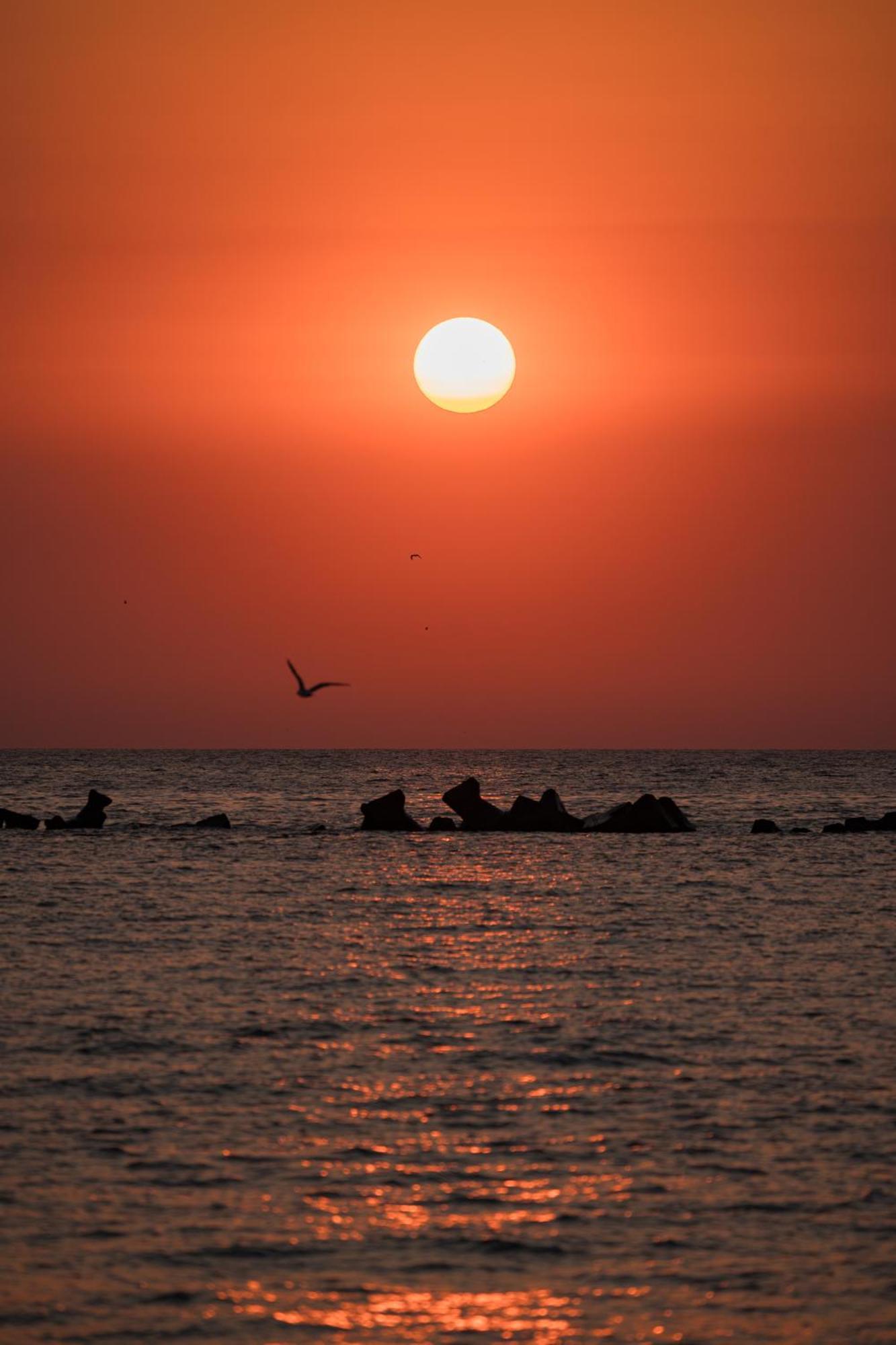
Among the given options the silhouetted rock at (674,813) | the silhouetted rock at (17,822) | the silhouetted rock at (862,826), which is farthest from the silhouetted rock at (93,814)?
the silhouetted rock at (862,826)

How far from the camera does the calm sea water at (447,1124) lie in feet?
41.9

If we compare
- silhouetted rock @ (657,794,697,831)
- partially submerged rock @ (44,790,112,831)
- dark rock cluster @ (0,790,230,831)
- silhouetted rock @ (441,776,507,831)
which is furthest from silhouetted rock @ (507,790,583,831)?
partially submerged rock @ (44,790,112,831)

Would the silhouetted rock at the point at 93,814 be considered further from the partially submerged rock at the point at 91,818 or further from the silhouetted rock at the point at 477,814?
the silhouetted rock at the point at 477,814

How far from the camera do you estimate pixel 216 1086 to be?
20.1 metres

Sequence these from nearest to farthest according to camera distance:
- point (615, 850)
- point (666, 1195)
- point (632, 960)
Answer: point (666, 1195), point (632, 960), point (615, 850)

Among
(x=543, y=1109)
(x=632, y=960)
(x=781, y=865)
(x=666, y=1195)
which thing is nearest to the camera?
(x=666, y=1195)

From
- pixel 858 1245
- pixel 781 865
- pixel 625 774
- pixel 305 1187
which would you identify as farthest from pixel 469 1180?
pixel 625 774

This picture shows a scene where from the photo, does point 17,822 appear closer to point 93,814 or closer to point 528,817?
point 93,814

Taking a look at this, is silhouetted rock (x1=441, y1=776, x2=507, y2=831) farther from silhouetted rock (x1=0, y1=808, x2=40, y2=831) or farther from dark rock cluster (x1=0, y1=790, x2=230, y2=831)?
silhouetted rock (x1=0, y1=808, x2=40, y2=831)

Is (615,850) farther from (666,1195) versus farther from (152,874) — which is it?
(666,1195)

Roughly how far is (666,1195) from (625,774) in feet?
555

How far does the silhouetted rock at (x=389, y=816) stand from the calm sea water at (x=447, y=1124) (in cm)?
3536

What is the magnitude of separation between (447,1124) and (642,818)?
5908cm

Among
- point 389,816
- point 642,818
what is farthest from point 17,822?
point 642,818
